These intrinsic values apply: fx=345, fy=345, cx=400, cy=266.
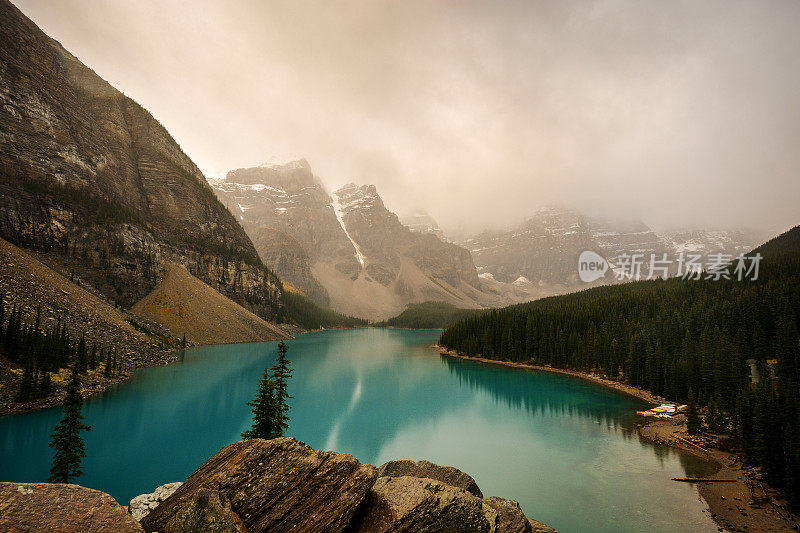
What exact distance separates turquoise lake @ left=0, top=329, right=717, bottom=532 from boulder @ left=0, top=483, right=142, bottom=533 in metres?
18.1

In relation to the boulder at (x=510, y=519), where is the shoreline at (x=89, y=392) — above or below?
below

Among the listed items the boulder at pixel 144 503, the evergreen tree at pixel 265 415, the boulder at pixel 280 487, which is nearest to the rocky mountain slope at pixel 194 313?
the evergreen tree at pixel 265 415

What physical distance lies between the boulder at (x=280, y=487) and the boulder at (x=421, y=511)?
0.50 meters

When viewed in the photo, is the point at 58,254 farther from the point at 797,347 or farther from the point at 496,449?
the point at 797,347

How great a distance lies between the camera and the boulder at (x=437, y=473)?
44.9 ft

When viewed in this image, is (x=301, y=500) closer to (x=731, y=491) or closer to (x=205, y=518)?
(x=205, y=518)

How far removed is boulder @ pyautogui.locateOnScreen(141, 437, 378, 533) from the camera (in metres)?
7.50

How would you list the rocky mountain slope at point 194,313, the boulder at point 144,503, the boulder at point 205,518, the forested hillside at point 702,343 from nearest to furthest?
1. the boulder at point 205,518
2. the boulder at point 144,503
3. the forested hillside at point 702,343
4. the rocky mountain slope at point 194,313

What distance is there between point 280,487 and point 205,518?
163 cm

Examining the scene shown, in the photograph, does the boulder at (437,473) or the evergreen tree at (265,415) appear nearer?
the boulder at (437,473)

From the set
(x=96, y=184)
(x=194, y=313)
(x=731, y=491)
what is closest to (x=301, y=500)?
(x=731, y=491)

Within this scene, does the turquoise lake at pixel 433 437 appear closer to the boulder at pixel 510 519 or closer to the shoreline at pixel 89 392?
the shoreline at pixel 89 392

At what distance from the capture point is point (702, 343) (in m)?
48.6

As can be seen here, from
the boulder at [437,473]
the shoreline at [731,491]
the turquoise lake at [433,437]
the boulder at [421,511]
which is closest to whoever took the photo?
the boulder at [421,511]
